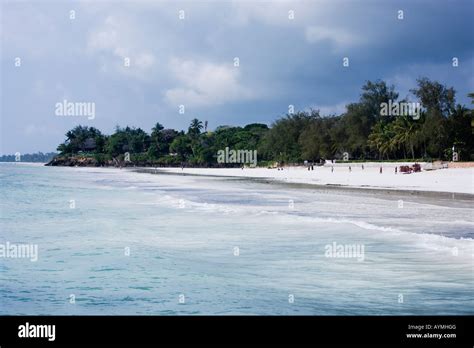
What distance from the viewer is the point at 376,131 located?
78.9 metres

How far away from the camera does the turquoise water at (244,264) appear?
895 cm

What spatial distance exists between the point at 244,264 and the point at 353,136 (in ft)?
238

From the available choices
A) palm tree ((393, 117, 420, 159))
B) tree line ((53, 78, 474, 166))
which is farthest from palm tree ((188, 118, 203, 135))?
palm tree ((393, 117, 420, 159))

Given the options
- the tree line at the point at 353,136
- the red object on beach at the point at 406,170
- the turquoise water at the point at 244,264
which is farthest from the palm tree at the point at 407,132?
the turquoise water at the point at 244,264

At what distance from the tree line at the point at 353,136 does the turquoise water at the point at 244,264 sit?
44861mm

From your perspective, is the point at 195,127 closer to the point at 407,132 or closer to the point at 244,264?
the point at 407,132

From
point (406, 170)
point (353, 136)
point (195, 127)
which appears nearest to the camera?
point (406, 170)

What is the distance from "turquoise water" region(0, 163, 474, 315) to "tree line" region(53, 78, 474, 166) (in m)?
44.9

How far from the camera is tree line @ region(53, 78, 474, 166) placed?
63344 mm

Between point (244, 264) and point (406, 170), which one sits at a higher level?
point (406, 170)

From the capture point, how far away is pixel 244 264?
12039 millimetres

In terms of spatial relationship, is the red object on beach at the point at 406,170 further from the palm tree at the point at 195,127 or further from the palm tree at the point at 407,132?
the palm tree at the point at 195,127

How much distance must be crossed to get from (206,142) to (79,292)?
127 m

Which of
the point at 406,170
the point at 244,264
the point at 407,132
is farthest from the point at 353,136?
the point at 244,264
